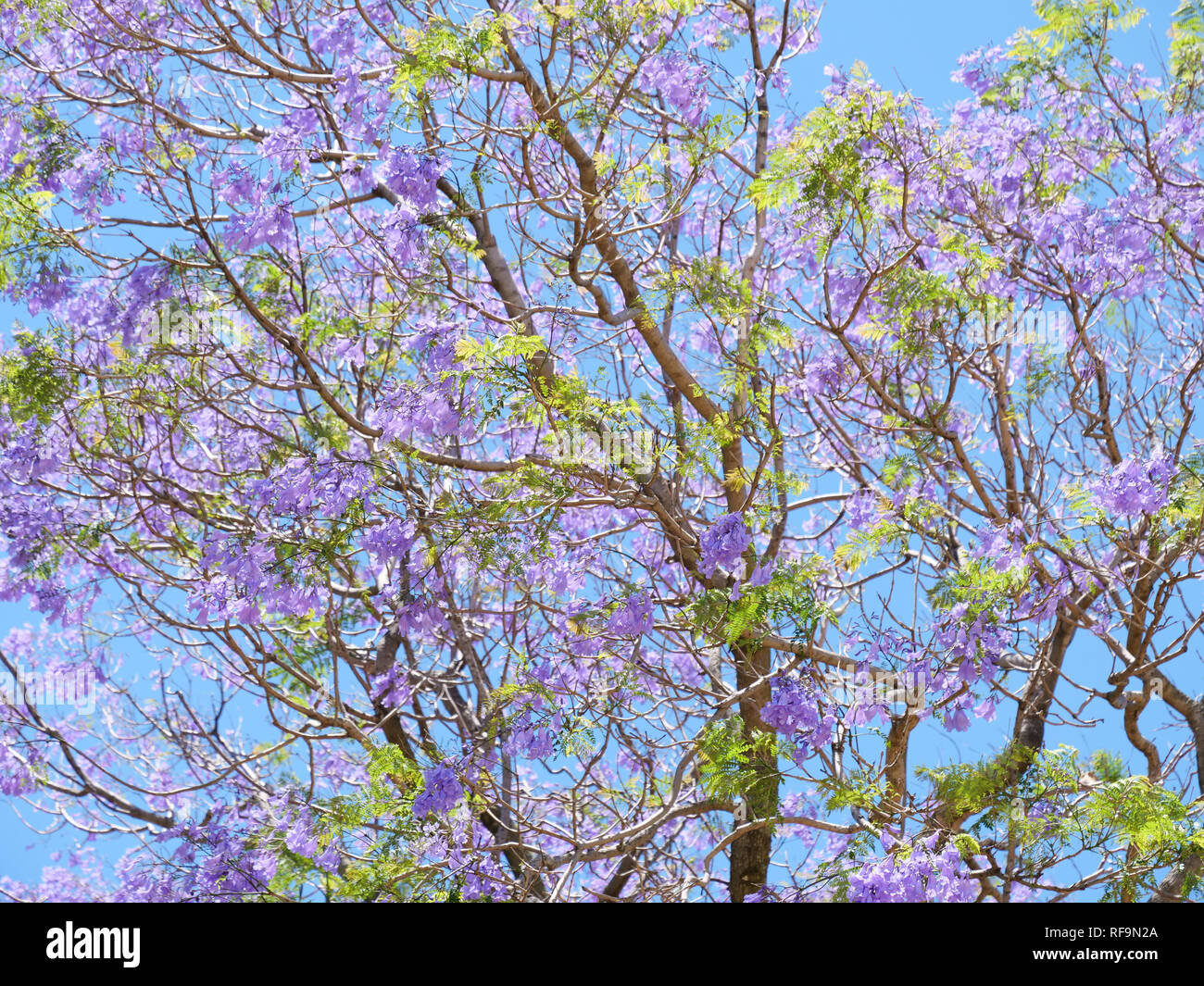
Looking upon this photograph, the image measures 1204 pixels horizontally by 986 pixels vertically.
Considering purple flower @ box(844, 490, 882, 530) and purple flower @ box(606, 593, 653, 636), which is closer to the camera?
purple flower @ box(606, 593, 653, 636)

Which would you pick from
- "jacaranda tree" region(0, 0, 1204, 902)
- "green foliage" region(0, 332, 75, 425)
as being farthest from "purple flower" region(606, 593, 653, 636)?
"green foliage" region(0, 332, 75, 425)

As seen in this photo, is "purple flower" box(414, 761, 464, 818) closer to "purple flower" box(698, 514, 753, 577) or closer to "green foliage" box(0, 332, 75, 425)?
"purple flower" box(698, 514, 753, 577)

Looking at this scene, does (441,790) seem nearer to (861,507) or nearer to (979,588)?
(979,588)

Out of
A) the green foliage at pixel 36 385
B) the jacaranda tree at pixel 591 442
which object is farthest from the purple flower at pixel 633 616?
the green foliage at pixel 36 385

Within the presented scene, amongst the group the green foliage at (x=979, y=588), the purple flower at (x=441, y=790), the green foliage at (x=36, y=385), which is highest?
the green foliage at (x=36, y=385)

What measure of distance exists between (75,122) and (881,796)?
16.2 feet

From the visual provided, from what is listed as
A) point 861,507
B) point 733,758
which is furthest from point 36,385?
point 861,507

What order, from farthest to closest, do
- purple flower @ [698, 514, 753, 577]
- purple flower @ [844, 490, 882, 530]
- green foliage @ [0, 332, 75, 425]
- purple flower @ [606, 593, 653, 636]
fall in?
purple flower @ [844, 490, 882, 530] < green foliage @ [0, 332, 75, 425] < purple flower @ [606, 593, 653, 636] < purple flower @ [698, 514, 753, 577]

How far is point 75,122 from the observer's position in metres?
6.28

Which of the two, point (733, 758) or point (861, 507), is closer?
point (733, 758)

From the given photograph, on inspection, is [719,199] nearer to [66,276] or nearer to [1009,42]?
[1009,42]

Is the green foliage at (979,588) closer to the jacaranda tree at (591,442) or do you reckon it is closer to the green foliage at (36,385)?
the jacaranda tree at (591,442)

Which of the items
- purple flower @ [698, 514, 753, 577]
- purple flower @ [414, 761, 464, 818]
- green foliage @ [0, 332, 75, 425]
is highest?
green foliage @ [0, 332, 75, 425]
